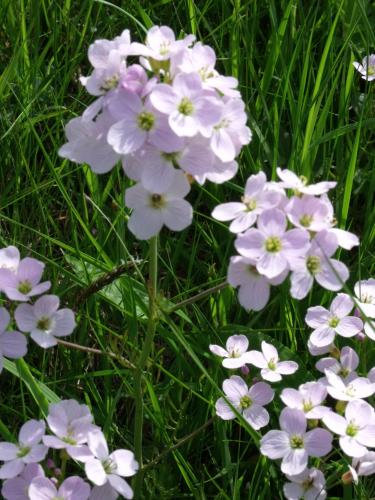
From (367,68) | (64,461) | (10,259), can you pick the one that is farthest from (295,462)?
(367,68)

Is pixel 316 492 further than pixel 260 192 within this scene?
Yes

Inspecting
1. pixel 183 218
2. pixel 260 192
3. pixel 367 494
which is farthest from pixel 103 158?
pixel 367 494

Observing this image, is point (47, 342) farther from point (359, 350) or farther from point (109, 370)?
point (359, 350)

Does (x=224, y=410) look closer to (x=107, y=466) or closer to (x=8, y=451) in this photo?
(x=107, y=466)

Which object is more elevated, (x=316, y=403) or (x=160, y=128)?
(x=160, y=128)

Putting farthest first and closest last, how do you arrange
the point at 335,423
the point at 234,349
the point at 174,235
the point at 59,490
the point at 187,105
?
the point at 174,235 → the point at 234,349 → the point at 335,423 → the point at 59,490 → the point at 187,105
